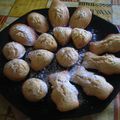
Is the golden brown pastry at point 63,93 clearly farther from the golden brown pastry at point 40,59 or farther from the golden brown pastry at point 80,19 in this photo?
the golden brown pastry at point 80,19

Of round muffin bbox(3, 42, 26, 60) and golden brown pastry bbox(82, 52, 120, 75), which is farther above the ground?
round muffin bbox(3, 42, 26, 60)

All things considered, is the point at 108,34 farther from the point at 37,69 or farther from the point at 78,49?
the point at 37,69

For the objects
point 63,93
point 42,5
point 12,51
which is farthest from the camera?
point 42,5

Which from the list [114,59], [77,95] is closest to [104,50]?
[114,59]

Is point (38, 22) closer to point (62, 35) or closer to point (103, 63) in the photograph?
point (62, 35)

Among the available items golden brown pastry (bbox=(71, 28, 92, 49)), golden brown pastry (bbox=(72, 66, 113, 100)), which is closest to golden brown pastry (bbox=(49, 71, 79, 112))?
golden brown pastry (bbox=(72, 66, 113, 100))

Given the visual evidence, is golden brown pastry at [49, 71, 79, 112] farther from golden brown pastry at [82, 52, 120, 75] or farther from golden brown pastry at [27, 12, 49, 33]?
golden brown pastry at [27, 12, 49, 33]

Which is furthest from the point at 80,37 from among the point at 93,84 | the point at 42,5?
the point at 42,5
